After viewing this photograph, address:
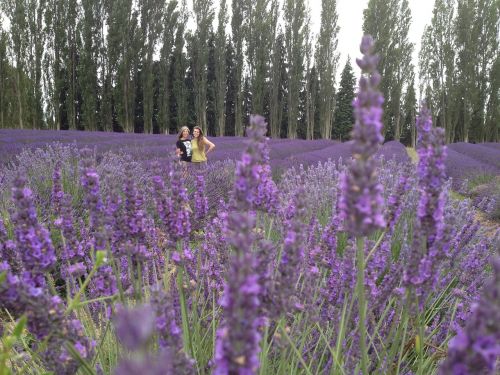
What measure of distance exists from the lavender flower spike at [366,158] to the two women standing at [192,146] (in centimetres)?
629

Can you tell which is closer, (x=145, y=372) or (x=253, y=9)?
(x=145, y=372)

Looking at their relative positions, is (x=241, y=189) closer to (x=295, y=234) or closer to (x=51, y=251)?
(x=295, y=234)

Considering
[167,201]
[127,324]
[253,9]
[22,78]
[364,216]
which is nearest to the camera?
[127,324]

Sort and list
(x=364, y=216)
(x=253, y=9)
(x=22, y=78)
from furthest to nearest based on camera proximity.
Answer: (x=253, y=9), (x=22, y=78), (x=364, y=216)

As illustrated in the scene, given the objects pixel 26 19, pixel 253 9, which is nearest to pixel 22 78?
pixel 26 19

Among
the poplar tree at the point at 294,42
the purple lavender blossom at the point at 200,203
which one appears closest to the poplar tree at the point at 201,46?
the poplar tree at the point at 294,42

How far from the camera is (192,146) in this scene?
24.3 ft

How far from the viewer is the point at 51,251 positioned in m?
1.03

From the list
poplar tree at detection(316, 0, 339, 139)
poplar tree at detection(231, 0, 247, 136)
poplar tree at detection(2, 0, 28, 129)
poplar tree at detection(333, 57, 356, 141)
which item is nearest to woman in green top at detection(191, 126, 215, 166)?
poplar tree at detection(2, 0, 28, 129)

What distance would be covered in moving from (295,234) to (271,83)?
2844 centimetres

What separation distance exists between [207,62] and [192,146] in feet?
69.8

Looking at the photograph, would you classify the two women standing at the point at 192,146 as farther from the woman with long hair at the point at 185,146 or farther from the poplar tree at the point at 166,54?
the poplar tree at the point at 166,54

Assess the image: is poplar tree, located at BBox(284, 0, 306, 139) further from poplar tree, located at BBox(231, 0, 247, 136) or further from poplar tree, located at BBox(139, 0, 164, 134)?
poplar tree, located at BBox(139, 0, 164, 134)

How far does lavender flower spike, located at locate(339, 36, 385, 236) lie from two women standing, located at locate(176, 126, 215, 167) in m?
6.29
